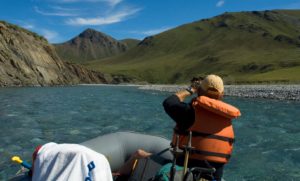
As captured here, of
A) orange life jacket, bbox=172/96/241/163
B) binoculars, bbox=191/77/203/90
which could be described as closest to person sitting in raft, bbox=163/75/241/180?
orange life jacket, bbox=172/96/241/163

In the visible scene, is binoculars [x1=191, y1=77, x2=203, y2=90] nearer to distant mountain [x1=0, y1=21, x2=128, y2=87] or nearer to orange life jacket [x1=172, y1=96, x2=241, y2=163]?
orange life jacket [x1=172, y1=96, x2=241, y2=163]

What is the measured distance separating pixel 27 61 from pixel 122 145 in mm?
73878

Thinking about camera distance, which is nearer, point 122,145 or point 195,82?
point 195,82

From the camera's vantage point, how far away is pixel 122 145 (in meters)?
7.33

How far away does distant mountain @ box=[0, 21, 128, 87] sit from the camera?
70.7 meters

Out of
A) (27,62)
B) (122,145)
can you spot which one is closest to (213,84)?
(122,145)

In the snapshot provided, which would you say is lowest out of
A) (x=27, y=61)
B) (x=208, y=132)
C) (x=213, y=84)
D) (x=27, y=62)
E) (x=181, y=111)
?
(x=208, y=132)

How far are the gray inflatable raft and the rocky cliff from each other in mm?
63988

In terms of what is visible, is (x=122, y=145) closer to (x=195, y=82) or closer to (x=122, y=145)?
(x=122, y=145)

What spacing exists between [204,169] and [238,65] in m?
153

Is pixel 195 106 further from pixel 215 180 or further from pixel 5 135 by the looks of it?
pixel 5 135

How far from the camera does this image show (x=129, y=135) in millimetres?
7551

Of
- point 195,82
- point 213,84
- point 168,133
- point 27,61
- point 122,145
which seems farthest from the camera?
point 27,61

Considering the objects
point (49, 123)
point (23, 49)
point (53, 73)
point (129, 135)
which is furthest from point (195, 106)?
point (53, 73)
